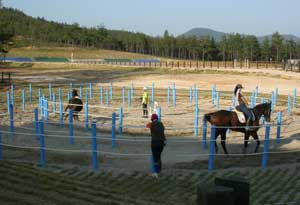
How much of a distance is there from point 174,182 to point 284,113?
15.4 m

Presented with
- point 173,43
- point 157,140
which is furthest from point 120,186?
point 173,43

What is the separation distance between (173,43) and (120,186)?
132 metres

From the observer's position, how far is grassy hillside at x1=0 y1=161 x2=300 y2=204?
7.71 meters

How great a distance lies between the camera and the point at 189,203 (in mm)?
9250

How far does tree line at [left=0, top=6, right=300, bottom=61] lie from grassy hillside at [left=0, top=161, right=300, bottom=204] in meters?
89.3

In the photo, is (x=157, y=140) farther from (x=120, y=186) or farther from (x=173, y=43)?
(x=173, y=43)

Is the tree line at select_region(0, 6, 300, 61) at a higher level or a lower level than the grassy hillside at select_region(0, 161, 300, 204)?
higher

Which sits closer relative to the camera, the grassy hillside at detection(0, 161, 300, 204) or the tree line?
the grassy hillside at detection(0, 161, 300, 204)

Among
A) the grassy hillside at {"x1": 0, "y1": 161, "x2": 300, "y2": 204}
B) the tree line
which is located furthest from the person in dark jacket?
the tree line

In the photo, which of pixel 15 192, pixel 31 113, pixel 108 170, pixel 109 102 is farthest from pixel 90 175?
pixel 109 102

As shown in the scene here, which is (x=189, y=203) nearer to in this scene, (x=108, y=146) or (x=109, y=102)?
(x=108, y=146)

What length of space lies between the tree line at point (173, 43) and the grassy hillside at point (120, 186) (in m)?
89.3

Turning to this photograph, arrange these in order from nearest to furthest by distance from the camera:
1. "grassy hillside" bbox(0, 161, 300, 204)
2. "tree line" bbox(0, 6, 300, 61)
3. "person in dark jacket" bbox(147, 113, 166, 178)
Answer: "grassy hillside" bbox(0, 161, 300, 204)
"person in dark jacket" bbox(147, 113, 166, 178)
"tree line" bbox(0, 6, 300, 61)

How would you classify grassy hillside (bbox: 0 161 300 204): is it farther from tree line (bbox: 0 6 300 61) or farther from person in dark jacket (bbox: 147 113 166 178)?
tree line (bbox: 0 6 300 61)
